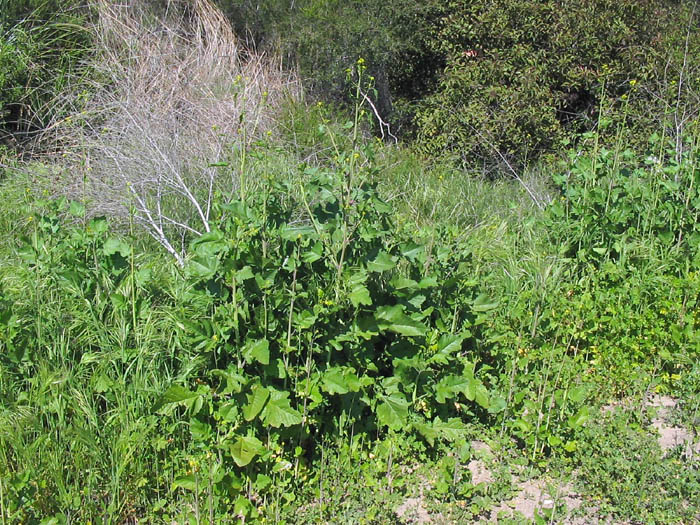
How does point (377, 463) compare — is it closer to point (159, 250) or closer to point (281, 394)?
point (281, 394)

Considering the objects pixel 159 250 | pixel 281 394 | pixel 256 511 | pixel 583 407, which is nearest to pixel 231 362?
pixel 281 394

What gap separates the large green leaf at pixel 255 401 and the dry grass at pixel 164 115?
161 centimetres

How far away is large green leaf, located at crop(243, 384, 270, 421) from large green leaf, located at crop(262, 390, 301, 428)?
3 centimetres

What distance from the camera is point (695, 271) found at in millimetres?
4664

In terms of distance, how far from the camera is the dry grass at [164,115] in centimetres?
553

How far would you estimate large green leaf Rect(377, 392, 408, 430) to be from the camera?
3145 millimetres

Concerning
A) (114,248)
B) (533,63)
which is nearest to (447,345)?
(114,248)

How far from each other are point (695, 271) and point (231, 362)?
3136 millimetres

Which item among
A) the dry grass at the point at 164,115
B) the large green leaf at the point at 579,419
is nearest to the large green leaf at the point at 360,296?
the large green leaf at the point at 579,419

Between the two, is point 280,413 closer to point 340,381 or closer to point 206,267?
point 340,381

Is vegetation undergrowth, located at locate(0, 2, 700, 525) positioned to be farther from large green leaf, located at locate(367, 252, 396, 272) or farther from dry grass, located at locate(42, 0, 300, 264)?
dry grass, located at locate(42, 0, 300, 264)

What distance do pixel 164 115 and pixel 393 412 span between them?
444 cm

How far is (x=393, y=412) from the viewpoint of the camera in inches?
125

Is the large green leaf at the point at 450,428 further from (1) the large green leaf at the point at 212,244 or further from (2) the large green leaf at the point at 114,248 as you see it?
(2) the large green leaf at the point at 114,248
